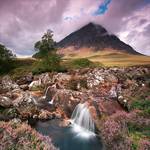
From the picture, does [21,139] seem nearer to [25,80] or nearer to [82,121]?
[82,121]

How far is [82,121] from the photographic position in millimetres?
22484

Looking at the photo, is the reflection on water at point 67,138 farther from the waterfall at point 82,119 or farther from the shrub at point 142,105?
the shrub at point 142,105

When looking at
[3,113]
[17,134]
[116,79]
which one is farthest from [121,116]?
[116,79]

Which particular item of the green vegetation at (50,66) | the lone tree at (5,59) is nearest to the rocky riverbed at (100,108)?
the green vegetation at (50,66)

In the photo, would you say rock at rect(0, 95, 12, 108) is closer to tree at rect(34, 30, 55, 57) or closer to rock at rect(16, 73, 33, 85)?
rock at rect(16, 73, 33, 85)

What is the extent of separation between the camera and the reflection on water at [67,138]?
58.5 ft

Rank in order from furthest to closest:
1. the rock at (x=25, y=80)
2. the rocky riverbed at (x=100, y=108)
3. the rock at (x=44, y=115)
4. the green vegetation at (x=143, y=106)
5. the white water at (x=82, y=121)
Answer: the rock at (x=25, y=80)
the rock at (x=44, y=115)
the white water at (x=82, y=121)
the green vegetation at (x=143, y=106)
the rocky riverbed at (x=100, y=108)

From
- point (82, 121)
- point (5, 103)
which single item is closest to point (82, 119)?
point (82, 121)

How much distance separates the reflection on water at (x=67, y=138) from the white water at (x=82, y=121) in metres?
0.65

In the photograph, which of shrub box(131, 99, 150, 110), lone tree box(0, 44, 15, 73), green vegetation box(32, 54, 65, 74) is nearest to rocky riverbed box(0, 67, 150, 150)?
shrub box(131, 99, 150, 110)

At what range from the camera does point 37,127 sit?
71.3ft

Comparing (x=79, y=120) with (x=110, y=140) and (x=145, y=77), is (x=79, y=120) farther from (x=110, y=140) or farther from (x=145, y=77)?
(x=145, y=77)

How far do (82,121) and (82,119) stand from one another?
0.80 feet

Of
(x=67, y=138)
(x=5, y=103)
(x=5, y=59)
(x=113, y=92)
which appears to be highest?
(x=5, y=59)
